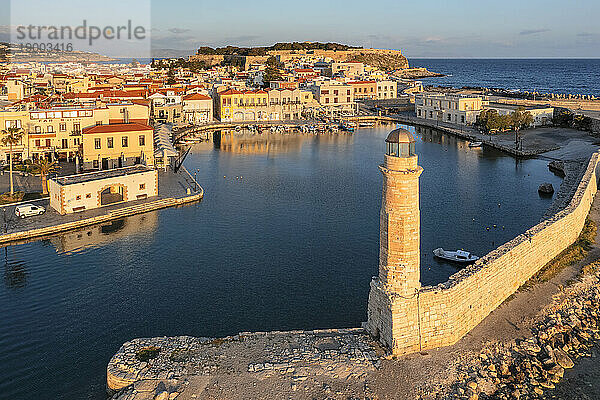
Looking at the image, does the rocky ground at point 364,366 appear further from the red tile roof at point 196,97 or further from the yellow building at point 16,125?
the red tile roof at point 196,97

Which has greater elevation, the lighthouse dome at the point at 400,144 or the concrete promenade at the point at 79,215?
the lighthouse dome at the point at 400,144

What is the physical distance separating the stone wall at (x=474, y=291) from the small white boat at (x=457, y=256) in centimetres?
304

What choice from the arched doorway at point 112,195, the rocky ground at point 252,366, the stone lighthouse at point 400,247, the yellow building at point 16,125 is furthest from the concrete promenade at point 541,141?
the yellow building at point 16,125

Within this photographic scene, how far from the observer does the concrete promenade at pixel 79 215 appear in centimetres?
2133

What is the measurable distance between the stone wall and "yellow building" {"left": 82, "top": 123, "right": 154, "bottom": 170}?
22.6 metres

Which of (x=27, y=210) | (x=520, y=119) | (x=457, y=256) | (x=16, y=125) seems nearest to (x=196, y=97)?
(x=16, y=125)

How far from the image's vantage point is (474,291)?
12.7m

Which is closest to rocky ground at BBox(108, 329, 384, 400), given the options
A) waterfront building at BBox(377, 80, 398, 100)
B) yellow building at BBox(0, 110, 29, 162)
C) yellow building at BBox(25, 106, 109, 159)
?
yellow building at BBox(25, 106, 109, 159)

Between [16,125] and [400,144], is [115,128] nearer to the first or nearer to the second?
[16,125]

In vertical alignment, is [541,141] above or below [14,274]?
above

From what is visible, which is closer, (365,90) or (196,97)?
(196,97)

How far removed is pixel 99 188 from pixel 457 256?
52.7ft

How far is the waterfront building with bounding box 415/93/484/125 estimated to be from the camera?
2224 inches

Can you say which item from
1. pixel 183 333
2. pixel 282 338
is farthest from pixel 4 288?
pixel 282 338
